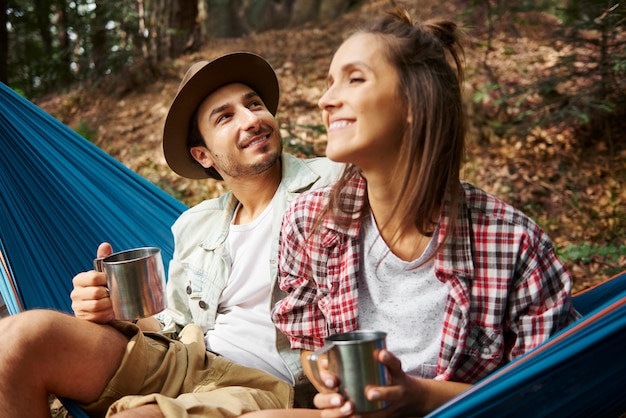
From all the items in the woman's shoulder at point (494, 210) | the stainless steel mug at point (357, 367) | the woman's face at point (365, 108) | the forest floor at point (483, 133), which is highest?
the woman's face at point (365, 108)

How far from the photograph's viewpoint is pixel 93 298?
5.01 feet

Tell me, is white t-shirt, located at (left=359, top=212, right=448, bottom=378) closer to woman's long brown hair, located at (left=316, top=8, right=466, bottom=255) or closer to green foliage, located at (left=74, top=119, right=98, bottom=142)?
woman's long brown hair, located at (left=316, top=8, right=466, bottom=255)

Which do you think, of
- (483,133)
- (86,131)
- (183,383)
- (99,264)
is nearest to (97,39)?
(86,131)

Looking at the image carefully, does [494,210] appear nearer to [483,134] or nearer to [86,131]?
[483,134]

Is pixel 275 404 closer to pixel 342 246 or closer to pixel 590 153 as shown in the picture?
pixel 342 246

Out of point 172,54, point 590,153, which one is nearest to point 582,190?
point 590,153

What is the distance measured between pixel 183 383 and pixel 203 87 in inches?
36.8

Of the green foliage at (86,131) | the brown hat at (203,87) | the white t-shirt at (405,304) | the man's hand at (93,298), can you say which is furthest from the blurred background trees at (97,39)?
the white t-shirt at (405,304)

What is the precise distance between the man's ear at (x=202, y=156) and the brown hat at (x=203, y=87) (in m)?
0.04

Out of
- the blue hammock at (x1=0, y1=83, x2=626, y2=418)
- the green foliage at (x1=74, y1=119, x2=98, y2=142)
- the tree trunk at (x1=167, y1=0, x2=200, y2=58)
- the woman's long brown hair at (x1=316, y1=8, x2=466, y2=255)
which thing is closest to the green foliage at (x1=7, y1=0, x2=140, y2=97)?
the tree trunk at (x1=167, y1=0, x2=200, y2=58)

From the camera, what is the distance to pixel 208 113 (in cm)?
200

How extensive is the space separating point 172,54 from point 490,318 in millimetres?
5025

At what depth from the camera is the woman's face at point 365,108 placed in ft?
4.21

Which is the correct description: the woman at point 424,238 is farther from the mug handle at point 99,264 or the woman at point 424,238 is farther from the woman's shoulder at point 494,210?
the mug handle at point 99,264
